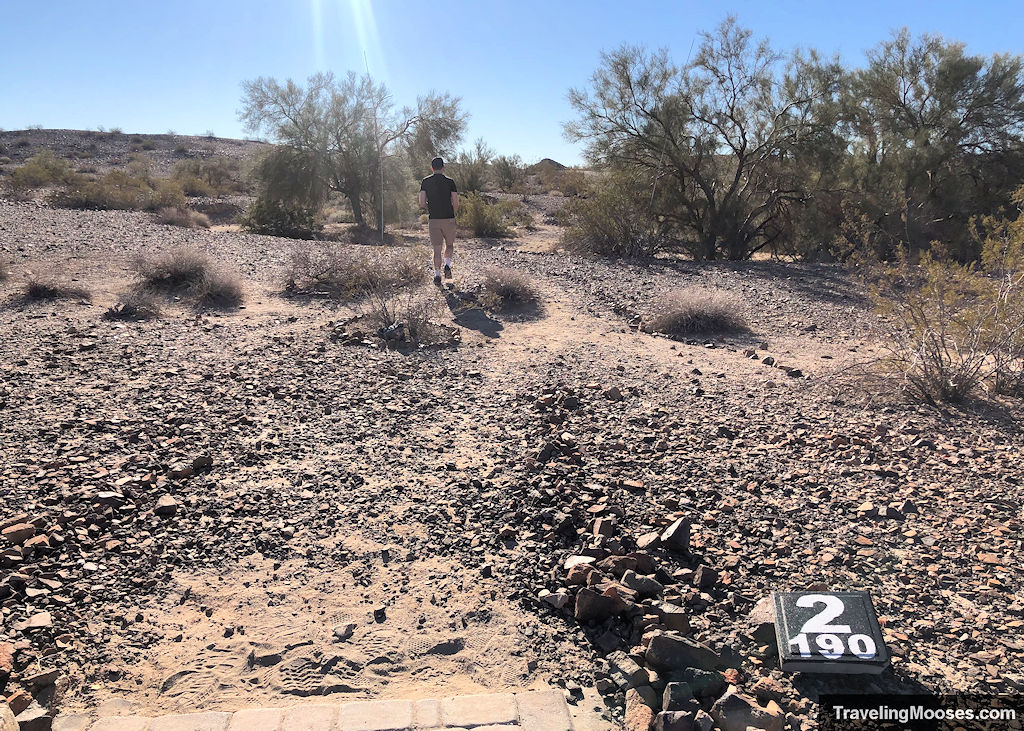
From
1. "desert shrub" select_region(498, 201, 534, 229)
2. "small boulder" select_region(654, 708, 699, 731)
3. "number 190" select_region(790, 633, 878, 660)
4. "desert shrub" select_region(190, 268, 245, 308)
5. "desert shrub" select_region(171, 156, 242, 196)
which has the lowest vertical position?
"small boulder" select_region(654, 708, 699, 731)

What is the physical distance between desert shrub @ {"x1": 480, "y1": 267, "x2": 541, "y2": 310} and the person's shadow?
0.24 meters

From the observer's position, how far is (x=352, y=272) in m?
9.50

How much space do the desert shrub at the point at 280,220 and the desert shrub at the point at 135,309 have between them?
998cm

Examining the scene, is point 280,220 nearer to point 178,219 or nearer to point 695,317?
point 178,219

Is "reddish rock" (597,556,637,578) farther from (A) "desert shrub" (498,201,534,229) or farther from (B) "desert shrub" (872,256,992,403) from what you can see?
(A) "desert shrub" (498,201,534,229)

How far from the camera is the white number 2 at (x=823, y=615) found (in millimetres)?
2830

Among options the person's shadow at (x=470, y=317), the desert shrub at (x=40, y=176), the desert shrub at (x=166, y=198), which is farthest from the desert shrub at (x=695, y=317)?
the desert shrub at (x=40, y=176)

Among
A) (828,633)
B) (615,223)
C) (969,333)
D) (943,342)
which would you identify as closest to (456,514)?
(828,633)

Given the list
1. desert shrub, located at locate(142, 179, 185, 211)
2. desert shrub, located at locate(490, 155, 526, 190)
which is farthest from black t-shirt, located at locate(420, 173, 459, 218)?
desert shrub, located at locate(490, 155, 526, 190)

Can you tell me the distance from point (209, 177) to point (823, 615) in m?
35.1

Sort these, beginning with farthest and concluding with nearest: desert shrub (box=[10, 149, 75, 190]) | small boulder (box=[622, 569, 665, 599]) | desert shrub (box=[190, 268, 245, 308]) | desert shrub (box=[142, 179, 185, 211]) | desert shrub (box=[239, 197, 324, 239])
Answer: desert shrub (box=[10, 149, 75, 190]) → desert shrub (box=[142, 179, 185, 211]) → desert shrub (box=[239, 197, 324, 239]) → desert shrub (box=[190, 268, 245, 308]) → small boulder (box=[622, 569, 665, 599])

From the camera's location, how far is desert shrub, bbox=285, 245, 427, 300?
894 cm

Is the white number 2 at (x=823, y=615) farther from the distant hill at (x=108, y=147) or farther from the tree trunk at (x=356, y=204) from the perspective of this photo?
the distant hill at (x=108, y=147)

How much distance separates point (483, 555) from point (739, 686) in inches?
61.9
